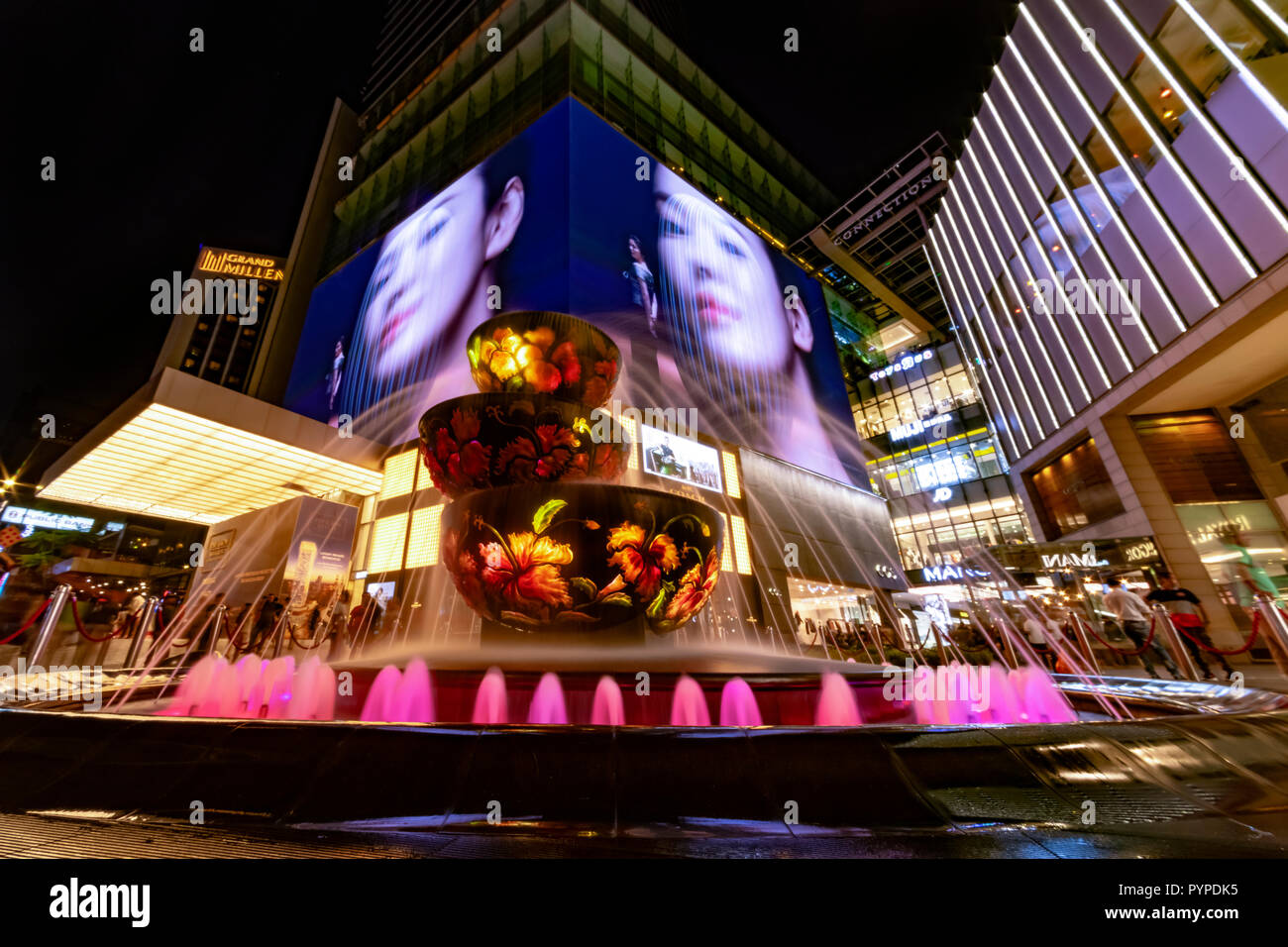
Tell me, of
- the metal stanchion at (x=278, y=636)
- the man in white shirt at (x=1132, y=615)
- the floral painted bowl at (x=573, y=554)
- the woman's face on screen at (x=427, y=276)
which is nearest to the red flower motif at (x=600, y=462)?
the floral painted bowl at (x=573, y=554)

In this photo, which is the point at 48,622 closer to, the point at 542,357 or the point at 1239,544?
the point at 542,357

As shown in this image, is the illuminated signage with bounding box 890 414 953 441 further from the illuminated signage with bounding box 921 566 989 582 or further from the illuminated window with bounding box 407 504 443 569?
the illuminated window with bounding box 407 504 443 569

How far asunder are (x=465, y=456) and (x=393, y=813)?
7.87ft

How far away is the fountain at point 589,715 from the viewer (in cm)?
161

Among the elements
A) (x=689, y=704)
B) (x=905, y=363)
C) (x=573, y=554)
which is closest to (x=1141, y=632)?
(x=689, y=704)

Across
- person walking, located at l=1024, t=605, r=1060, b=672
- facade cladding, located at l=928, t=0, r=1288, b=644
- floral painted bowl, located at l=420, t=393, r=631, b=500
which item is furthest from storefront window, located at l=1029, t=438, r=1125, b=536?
floral painted bowl, located at l=420, t=393, r=631, b=500

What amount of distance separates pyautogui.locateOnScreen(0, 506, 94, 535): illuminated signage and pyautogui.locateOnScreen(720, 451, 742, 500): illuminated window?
5706 cm

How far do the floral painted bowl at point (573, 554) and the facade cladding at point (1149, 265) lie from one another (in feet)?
55.7

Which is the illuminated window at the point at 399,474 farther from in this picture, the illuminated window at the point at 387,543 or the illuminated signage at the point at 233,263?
the illuminated signage at the point at 233,263

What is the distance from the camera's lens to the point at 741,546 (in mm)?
16094

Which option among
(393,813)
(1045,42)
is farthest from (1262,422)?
(393,813)

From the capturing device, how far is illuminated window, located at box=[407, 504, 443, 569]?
14.5 m

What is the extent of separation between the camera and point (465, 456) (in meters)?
3.57

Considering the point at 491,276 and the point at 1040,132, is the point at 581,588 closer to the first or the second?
the point at 491,276
